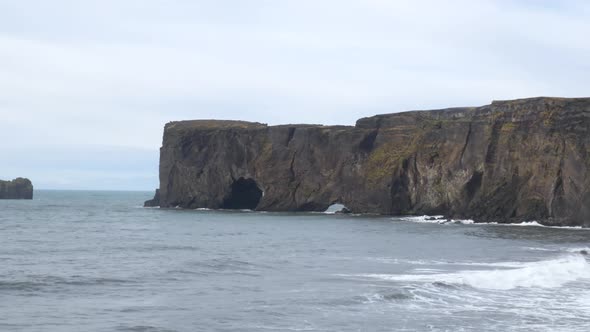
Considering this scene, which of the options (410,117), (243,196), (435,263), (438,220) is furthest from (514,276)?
(243,196)

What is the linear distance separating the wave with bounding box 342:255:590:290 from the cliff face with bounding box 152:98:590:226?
32.5 m

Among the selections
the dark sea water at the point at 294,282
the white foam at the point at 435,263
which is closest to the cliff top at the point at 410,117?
the dark sea water at the point at 294,282

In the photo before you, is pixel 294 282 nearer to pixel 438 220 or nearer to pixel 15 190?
pixel 438 220

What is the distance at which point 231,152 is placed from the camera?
101 m

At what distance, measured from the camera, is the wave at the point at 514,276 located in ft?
102

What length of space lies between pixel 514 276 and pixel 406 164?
5561 cm

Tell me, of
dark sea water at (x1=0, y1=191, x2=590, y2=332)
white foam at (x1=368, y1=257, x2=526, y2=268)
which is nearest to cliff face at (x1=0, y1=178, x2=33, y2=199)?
dark sea water at (x1=0, y1=191, x2=590, y2=332)

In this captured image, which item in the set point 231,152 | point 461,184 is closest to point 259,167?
point 231,152

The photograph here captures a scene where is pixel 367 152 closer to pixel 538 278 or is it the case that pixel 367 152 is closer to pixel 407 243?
pixel 407 243

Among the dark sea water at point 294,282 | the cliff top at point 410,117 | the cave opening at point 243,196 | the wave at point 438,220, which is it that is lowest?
the dark sea water at point 294,282

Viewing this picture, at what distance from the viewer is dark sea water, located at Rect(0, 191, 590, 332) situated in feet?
74.9

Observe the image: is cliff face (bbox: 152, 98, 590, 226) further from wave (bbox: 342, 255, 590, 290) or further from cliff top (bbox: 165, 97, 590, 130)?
wave (bbox: 342, 255, 590, 290)

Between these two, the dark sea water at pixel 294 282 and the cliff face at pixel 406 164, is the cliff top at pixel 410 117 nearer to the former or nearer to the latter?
the cliff face at pixel 406 164

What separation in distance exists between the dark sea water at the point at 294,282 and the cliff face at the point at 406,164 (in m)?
14.6
